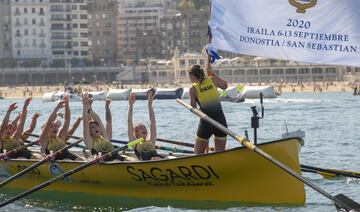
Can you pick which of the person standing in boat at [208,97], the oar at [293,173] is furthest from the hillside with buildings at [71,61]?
the oar at [293,173]

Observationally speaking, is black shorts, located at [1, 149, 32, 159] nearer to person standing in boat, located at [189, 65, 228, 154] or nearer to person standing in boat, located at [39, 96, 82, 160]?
person standing in boat, located at [39, 96, 82, 160]

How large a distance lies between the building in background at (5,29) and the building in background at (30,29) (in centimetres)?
223

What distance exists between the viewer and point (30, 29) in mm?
187625

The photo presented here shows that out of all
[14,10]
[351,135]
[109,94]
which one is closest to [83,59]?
[14,10]

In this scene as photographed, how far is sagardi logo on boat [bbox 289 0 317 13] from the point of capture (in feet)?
50.5

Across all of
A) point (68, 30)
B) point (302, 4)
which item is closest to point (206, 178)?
point (302, 4)

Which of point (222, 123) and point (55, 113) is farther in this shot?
point (55, 113)

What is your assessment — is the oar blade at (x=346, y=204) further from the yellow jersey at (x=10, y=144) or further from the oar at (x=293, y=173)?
the yellow jersey at (x=10, y=144)

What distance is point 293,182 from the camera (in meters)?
17.8

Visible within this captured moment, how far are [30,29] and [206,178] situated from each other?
172m

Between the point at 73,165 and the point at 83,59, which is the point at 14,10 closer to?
the point at 83,59

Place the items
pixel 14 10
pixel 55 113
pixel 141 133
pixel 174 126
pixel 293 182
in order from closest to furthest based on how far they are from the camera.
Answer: pixel 293 182 → pixel 141 133 → pixel 55 113 → pixel 174 126 → pixel 14 10

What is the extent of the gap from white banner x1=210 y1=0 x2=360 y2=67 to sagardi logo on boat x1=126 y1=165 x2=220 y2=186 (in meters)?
2.83

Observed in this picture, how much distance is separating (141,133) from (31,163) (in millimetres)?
3048
